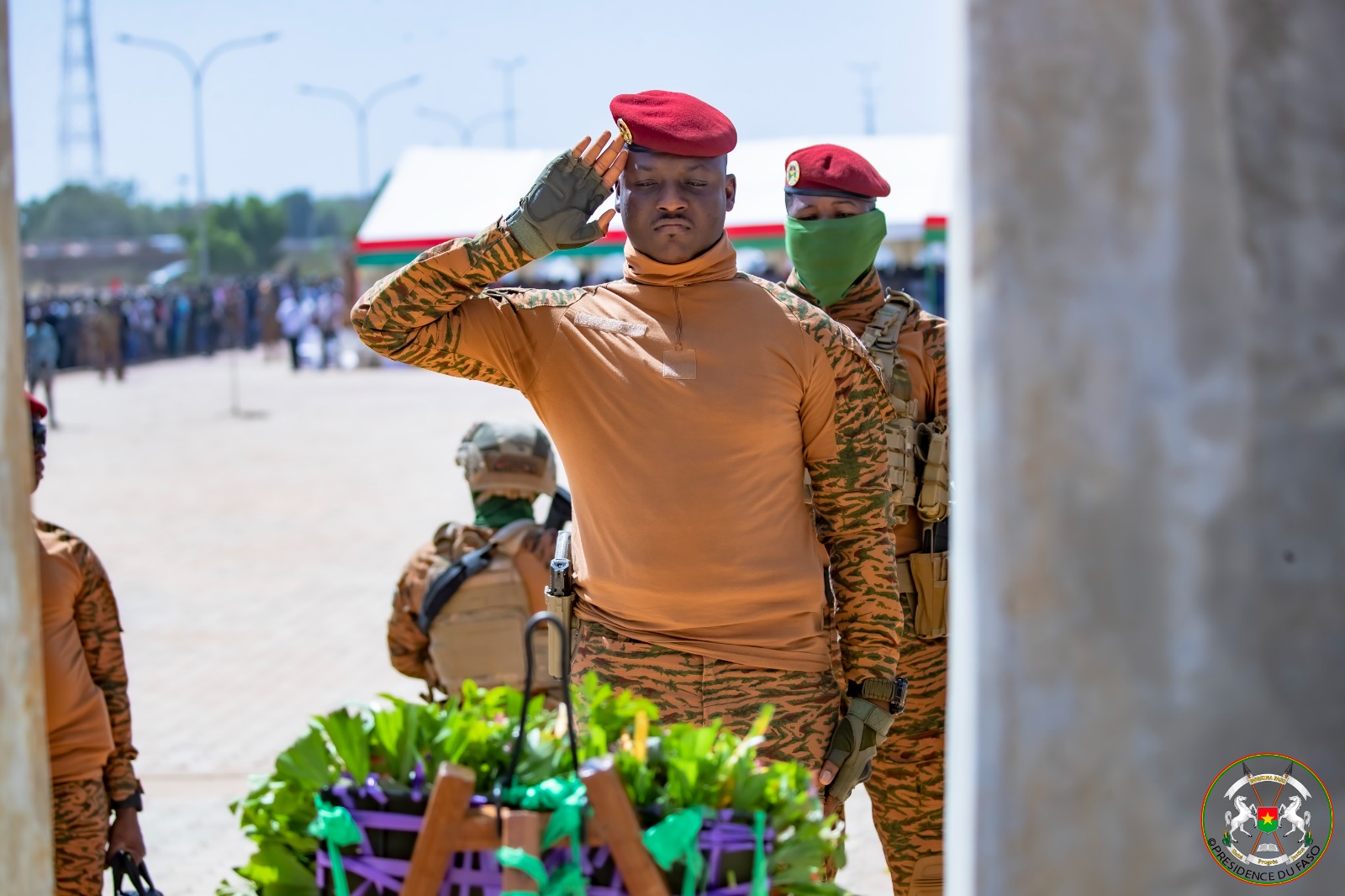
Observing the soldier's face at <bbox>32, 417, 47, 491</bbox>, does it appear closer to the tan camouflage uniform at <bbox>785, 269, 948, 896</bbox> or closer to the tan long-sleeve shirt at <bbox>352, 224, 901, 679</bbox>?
the tan long-sleeve shirt at <bbox>352, 224, 901, 679</bbox>

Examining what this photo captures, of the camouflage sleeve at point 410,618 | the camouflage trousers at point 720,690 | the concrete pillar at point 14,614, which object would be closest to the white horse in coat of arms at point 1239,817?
the camouflage trousers at point 720,690

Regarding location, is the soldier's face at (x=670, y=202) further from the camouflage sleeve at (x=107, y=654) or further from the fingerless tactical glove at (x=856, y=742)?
the camouflage sleeve at (x=107, y=654)

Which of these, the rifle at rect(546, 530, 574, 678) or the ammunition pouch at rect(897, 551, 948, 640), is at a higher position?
the rifle at rect(546, 530, 574, 678)

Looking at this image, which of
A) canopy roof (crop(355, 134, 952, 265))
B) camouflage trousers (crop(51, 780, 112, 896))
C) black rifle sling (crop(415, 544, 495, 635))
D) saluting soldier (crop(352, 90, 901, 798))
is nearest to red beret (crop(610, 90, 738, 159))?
saluting soldier (crop(352, 90, 901, 798))

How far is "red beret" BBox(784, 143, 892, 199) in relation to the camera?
4.20 meters

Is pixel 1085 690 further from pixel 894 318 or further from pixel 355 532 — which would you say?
pixel 355 532

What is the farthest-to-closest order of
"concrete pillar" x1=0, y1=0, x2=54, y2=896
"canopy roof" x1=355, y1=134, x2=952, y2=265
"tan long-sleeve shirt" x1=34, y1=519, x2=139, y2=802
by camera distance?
1. "canopy roof" x1=355, y1=134, x2=952, y2=265
2. "tan long-sleeve shirt" x1=34, y1=519, x2=139, y2=802
3. "concrete pillar" x1=0, y1=0, x2=54, y2=896

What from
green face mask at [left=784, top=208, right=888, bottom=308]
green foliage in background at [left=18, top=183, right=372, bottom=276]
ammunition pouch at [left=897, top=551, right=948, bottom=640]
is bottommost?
ammunition pouch at [left=897, top=551, right=948, bottom=640]

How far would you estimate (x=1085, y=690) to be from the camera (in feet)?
6.03

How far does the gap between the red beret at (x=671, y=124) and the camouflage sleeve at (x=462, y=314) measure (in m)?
0.37

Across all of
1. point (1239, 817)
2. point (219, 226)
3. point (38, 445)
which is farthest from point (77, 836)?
point (219, 226)

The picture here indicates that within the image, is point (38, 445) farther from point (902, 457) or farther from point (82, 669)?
point (902, 457)

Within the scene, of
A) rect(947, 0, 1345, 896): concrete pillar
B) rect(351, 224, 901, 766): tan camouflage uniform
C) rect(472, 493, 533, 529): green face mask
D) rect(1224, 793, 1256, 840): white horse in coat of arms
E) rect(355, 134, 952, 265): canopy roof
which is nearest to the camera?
rect(947, 0, 1345, 896): concrete pillar

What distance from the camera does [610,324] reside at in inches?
127
